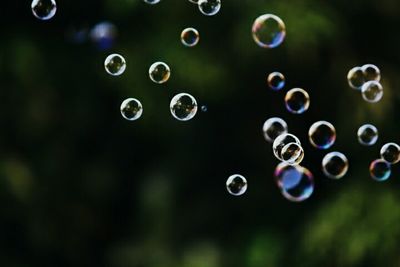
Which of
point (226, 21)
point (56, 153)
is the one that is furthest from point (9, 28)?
point (226, 21)

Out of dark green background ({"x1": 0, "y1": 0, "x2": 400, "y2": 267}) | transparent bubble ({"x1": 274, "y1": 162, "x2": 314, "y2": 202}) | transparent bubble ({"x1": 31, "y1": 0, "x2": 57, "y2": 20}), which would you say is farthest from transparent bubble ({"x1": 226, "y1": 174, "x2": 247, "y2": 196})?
dark green background ({"x1": 0, "y1": 0, "x2": 400, "y2": 267})

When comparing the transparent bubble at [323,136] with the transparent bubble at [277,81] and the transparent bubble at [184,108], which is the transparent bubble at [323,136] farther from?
the transparent bubble at [184,108]

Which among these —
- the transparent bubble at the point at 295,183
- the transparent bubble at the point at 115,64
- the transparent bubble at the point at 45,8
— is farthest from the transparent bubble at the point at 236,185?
the transparent bubble at the point at 45,8

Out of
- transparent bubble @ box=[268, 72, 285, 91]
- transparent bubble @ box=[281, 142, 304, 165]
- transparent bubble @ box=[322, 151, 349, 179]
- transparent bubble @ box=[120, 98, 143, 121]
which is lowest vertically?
transparent bubble @ box=[322, 151, 349, 179]

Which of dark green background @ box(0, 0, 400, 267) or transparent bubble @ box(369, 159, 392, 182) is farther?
dark green background @ box(0, 0, 400, 267)

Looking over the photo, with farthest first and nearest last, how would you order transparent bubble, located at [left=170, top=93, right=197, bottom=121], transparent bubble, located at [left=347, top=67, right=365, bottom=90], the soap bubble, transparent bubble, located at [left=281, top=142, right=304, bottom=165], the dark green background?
the dark green background, transparent bubble, located at [left=347, top=67, right=365, bottom=90], the soap bubble, transparent bubble, located at [left=170, top=93, right=197, bottom=121], transparent bubble, located at [left=281, top=142, right=304, bottom=165]

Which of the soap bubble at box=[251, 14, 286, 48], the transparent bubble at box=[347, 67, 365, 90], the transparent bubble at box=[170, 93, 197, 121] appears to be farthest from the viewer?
the transparent bubble at box=[347, 67, 365, 90]

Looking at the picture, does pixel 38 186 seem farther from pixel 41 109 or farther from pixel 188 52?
pixel 188 52

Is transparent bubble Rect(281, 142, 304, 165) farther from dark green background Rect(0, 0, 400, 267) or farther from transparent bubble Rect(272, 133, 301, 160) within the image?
dark green background Rect(0, 0, 400, 267)
